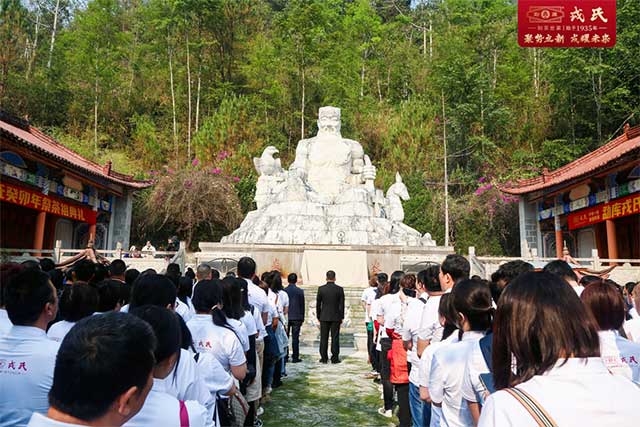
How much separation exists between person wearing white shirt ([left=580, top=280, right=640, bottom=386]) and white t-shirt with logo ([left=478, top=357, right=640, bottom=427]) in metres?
1.15

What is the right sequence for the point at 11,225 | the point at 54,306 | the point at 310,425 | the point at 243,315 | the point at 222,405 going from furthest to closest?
the point at 11,225 → the point at 310,425 → the point at 243,315 → the point at 222,405 → the point at 54,306

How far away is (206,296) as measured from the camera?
262 cm

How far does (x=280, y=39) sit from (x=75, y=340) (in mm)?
24140

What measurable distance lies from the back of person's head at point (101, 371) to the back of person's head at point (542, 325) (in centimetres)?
82

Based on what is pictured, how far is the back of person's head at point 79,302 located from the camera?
7.75 ft

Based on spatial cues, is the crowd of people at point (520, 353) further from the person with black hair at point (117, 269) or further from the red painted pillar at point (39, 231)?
the red painted pillar at point (39, 231)

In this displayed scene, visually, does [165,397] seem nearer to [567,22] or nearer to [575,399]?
[575,399]

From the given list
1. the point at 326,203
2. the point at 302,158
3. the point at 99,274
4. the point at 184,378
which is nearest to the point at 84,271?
the point at 99,274

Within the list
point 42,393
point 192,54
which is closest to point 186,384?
point 42,393

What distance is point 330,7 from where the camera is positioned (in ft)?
92.5

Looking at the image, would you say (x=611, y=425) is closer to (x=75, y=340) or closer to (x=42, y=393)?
(x=75, y=340)

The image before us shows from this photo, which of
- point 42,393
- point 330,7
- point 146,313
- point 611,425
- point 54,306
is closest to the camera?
point 611,425

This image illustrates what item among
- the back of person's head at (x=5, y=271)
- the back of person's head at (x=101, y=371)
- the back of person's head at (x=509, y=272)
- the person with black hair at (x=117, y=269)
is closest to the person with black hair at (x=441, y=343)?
the back of person's head at (x=509, y=272)

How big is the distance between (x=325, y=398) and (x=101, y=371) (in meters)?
3.84
